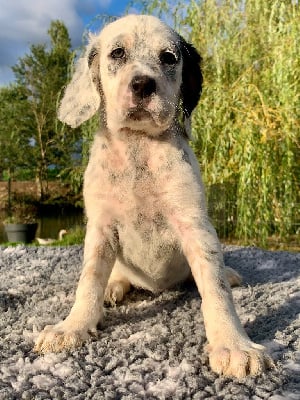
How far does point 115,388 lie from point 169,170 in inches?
40.7

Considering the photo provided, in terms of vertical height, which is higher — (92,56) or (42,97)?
(42,97)

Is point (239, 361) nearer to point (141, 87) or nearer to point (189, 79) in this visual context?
point (141, 87)

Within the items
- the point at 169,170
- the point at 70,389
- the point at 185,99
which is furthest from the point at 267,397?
the point at 185,99

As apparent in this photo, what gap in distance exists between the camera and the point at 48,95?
83.4ft

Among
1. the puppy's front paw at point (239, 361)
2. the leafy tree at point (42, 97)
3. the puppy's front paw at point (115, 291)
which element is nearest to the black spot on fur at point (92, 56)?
the puppy's front paw at point (115, 291)

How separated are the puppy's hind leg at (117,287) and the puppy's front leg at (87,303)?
1.05 ft

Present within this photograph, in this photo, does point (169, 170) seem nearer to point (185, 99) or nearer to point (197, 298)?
point (185, 99)

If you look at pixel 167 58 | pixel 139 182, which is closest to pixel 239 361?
pixel 139 182

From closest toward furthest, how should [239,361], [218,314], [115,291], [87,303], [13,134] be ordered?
[239,361]
[218,314]
[87,303]
[115,291]
[13,134]

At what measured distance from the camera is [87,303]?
7.04 feet

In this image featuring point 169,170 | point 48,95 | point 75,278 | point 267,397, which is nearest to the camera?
point 267,397

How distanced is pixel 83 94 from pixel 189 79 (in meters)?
0.62

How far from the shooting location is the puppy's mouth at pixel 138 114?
220cm

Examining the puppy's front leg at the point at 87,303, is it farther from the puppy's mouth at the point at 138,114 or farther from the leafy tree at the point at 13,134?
the leafy tree at the point at 13,134
